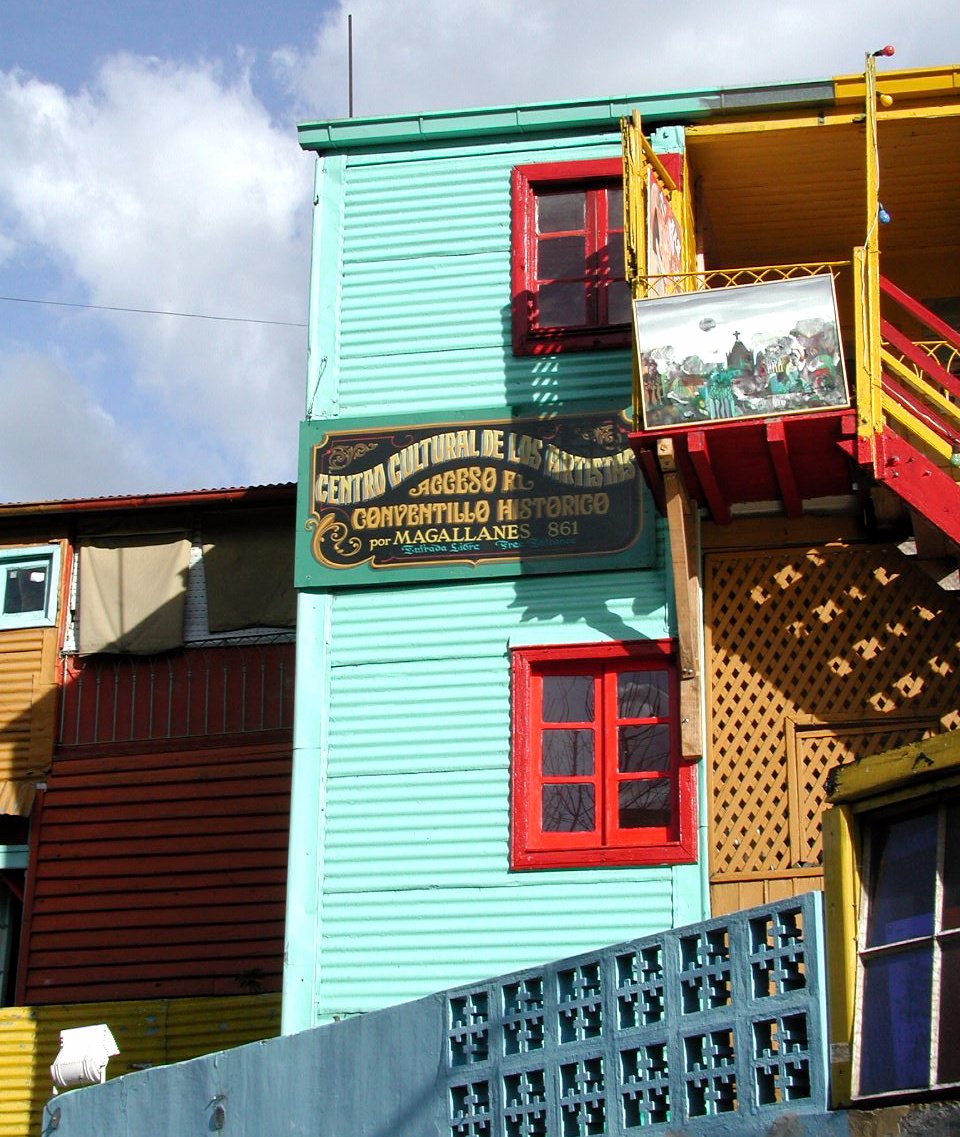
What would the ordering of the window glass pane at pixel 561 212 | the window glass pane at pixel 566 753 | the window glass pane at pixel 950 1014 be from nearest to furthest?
the window glass pane at pixel 950 1014, the window glass pane at pixel 566 753, the window glass pane at pixel 561 212

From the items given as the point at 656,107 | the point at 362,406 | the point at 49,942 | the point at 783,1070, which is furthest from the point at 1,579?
the point at 783,1070

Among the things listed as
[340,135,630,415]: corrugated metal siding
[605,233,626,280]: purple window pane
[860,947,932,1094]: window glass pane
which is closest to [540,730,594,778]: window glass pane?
[340,135,630,415]: corrugated metal siding

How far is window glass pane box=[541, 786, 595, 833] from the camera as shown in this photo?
13125 millimetres

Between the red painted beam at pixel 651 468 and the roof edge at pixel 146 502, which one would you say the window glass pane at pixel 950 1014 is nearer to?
the red painted beam at pixel 651 468

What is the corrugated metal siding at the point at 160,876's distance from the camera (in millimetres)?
17812

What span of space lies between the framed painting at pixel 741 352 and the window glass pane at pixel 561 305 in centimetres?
172

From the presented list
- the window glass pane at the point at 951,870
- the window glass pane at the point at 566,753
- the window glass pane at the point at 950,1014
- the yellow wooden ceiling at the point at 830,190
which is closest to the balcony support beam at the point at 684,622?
the window glass pane at the point at 566,753

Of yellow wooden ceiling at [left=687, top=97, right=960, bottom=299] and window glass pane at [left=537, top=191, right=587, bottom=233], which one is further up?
yellow wooden ceiling at [left=687, top=97, right=960, bottom=299]

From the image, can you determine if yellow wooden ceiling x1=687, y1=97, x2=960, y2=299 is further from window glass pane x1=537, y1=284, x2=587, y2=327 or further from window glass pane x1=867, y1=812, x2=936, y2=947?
window glass pane x1=867, y1=812, x2=936, y2=947

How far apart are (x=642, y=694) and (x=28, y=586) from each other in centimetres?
874

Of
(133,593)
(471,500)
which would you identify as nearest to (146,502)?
(133,593)

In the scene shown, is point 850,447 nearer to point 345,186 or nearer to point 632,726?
point 632,726

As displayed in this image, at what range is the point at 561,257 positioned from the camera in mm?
14758

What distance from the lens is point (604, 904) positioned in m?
12.7
